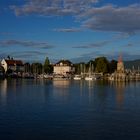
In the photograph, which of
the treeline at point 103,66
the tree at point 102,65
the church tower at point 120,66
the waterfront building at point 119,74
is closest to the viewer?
the waterfront building at point 119,74

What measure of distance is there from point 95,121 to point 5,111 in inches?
378

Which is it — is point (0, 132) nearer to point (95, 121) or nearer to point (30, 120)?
point (30, 120)

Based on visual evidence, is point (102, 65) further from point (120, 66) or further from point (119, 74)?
point (120, 66)

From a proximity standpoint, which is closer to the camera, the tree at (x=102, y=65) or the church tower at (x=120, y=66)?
the tree at (x=102, y=65)

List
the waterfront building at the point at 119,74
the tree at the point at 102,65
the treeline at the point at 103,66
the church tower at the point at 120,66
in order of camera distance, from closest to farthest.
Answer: the waterfront building at the point at 119,74
the tree at the point at 102,65
the treeline at the point at 103,66
the church tower at the point at 120,66

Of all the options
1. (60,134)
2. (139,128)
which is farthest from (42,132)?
(139,128)

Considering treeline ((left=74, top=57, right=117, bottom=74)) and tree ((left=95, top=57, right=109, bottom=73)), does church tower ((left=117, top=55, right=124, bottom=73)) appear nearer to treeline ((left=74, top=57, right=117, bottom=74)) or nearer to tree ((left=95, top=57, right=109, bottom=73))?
treeline ((left=74, top=57, right=117, bottom=74))

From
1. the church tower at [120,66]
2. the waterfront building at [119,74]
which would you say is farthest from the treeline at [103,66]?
the church tower at [120,66]

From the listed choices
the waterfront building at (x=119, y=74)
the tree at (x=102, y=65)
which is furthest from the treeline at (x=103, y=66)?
the waterfront building at (x=119, y=74)

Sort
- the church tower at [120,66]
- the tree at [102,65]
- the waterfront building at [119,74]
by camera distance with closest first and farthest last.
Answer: the waterfront building at [119,74]
the tree at [102,65]
the church tower at [120,66]

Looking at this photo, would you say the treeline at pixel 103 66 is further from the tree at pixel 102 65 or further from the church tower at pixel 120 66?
the church tower at pixel 120 66

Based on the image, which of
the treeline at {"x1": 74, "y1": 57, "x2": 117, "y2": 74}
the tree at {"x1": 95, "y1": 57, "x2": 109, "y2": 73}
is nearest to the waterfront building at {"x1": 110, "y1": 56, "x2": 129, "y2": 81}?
the treeline at {"x1": 74, "y1": 57, "x2": 117, "y2": 74}

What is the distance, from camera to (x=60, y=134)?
23.9 m

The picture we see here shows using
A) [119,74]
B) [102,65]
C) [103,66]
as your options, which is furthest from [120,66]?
[102,65]
